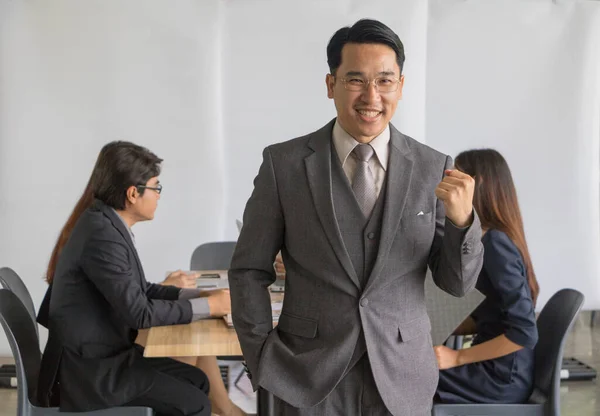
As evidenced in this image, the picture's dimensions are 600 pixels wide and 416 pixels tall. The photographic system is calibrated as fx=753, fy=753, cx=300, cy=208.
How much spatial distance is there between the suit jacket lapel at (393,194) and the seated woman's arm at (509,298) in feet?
3.22

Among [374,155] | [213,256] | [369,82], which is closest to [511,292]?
[374,155]

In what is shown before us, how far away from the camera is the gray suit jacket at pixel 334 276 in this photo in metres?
1.54

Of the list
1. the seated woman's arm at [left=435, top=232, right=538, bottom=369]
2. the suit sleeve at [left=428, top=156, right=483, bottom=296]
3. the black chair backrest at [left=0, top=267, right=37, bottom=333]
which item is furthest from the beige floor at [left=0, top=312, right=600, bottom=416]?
the suit sleeve at [left=428, top=156, right=483, bottom=296]

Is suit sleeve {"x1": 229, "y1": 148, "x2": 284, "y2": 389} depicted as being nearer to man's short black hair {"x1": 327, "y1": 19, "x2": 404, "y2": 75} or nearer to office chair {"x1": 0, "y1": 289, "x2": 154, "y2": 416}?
man's short black hair {"x1": 327, "y1": 19, "x2": 404, "y2": 75}

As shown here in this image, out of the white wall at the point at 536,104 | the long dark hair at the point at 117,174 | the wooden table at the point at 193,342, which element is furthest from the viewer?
the white wall at the point at 536,104

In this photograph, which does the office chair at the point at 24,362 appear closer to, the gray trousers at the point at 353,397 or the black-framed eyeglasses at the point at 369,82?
the gray trousers at the point at 353,397

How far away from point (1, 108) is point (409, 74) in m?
2.72

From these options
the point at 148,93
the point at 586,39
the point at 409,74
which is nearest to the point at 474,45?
the point at 409,74

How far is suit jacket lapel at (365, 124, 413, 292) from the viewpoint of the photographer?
1.52 m

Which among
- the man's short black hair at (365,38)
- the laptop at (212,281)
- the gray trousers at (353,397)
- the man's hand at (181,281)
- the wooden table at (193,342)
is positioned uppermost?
the man's short black hair at (365,38)

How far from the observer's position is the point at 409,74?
5.21 m

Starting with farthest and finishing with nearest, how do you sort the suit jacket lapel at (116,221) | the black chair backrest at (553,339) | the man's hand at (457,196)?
the suit jacket lapel at (116,221)
the black chair backrest at (553,339)
the man's hand at (457,196)

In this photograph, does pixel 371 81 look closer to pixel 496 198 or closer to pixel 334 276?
pixel 334 276

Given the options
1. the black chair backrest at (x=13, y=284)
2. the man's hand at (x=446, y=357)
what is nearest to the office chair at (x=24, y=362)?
the black chair backrest at (x=13, y=284)
